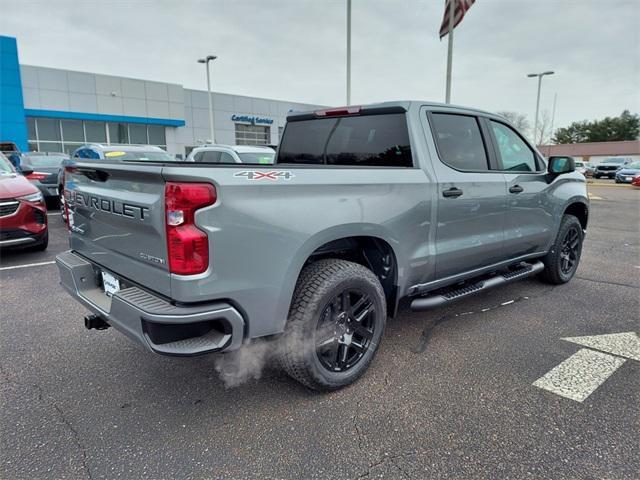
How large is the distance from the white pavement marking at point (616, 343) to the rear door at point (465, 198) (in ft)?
3.25

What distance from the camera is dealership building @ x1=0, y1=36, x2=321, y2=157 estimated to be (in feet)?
92.0

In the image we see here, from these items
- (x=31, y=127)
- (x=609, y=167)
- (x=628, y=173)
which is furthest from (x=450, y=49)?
(x=31, y=127)

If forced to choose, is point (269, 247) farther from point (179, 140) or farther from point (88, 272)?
point (179, 140)

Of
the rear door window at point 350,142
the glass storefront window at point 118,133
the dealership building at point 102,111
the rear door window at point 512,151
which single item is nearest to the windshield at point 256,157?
the rear door window at point 350,142

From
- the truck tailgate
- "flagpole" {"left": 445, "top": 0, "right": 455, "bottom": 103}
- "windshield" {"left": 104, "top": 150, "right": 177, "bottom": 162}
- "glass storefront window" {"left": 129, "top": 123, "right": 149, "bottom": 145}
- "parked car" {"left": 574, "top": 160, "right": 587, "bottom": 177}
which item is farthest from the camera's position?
"glass storefront window" {"left": 129, "top": 123, "right": 149, "bottom": 145}

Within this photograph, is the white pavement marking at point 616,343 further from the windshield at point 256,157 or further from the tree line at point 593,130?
the tree line at point 593,130

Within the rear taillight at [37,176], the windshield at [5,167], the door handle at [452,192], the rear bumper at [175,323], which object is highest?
the windshield at [5,167]

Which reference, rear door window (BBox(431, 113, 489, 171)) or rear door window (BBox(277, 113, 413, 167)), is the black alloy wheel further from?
rear door window (BBox(431, 113, 489, 171))

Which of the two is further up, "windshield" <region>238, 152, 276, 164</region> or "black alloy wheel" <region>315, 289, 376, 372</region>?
"windshield" <region>238, 152, 276, 164</region>

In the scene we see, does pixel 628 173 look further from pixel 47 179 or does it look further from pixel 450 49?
pixel 47 179

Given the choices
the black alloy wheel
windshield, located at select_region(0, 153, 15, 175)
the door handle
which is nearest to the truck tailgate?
the black alloy wheel

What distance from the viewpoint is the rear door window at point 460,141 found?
3.47 m

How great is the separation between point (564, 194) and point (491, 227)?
5.14 ft

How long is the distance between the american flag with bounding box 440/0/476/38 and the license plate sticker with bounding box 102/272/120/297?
47.3 ft
